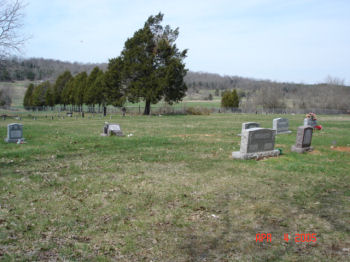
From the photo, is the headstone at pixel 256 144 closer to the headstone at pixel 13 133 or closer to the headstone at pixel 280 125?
the headstone at pixel 280 125

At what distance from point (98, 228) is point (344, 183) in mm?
6390

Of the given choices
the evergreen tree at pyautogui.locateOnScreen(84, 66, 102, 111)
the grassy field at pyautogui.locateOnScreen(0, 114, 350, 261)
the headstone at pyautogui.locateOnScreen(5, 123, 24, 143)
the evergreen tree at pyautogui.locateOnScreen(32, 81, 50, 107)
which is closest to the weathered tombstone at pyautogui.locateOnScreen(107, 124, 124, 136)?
the headstone at pyautogui.locateOnScreen(5, 123, 24, 143)

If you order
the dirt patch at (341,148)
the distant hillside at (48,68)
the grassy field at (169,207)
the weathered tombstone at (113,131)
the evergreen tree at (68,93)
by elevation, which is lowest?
the grassy field at (169,207)

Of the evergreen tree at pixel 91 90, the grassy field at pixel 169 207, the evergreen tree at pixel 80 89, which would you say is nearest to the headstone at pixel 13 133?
the grassy field at pixel 169 207

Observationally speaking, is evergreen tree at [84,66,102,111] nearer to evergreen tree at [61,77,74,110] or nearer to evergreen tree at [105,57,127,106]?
evergreen tree at [105,57,127,106]

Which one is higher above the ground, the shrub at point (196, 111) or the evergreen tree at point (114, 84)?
the evergreen tree at point (114, 84)

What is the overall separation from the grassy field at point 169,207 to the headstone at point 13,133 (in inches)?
146

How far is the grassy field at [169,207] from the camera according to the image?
14.0 ft

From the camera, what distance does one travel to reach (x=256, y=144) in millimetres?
10539

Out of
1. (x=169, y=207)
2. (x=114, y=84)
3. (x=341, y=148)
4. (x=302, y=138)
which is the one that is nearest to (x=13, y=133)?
(x=169, y=207)

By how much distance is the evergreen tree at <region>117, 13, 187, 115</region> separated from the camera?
135ft

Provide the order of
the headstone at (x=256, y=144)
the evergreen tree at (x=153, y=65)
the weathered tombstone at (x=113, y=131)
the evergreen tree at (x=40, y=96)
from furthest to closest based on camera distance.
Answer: the evergreen tree at (x=40, y=96)
the evergreen tree at (x=153, y=65)
the weathered tombstone at (x=113, y=131)
the headstone at (x=256, y=144)

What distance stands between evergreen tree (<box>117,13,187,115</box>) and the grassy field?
1220 inches

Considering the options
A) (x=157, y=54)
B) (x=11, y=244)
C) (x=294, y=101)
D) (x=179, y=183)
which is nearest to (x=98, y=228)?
(x=11, y=244)
